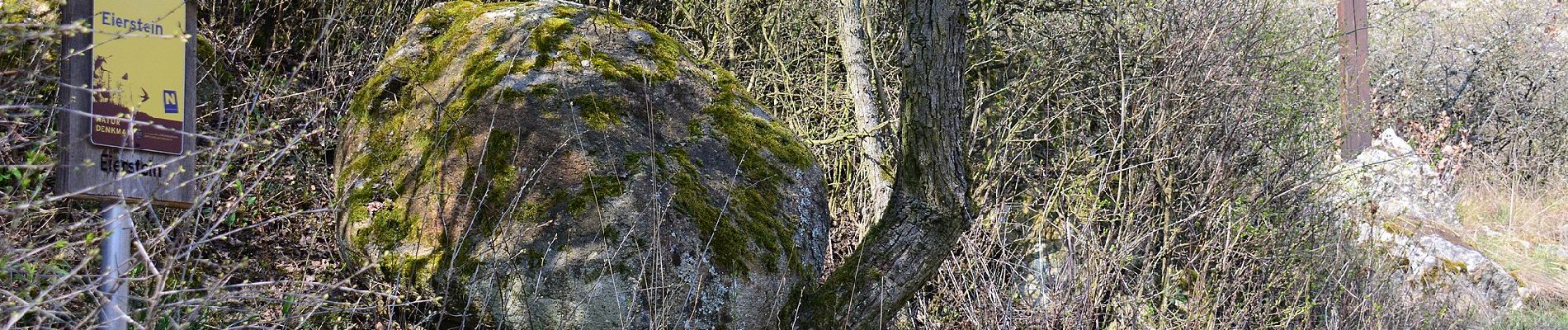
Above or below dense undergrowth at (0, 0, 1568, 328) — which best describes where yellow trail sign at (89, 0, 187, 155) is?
above

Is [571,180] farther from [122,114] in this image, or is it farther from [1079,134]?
[1079,134]

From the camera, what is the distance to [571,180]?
13.0 ft

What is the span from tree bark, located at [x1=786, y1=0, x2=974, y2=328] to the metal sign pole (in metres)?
1.98

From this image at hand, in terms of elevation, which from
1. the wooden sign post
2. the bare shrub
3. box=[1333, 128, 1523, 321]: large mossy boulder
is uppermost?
the wooden sign post

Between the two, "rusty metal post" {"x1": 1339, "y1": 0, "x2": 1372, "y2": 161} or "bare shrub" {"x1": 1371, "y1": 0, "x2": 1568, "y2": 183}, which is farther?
"bare shrub" {"x1": 1371, "y1": 0, "x2": 1568, "y2": 183}

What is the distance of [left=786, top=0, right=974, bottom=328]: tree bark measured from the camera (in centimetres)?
384

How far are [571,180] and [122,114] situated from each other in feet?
5.12

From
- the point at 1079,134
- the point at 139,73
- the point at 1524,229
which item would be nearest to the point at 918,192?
the point at 139,73

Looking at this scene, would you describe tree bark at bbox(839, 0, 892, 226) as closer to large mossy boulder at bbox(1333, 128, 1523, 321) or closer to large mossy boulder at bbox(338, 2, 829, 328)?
large mossy boulder at bbox(338, 2, 829, 328)

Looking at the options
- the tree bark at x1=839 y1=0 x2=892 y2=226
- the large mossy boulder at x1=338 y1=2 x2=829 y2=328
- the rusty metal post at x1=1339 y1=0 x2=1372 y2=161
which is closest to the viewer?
the large mossy boulder at x1=338 y1=2 x2=829 y2=328

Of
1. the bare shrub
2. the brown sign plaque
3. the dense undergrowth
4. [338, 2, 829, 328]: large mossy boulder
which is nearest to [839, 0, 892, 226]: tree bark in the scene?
the dense undergrowth

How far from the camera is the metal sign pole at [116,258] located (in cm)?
271

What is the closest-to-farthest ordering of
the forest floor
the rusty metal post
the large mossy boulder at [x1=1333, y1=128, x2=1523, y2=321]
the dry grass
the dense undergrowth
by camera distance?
the dense undergrowth, the large mossy boulder at [x1=1333, y1=128, x2=1523, y2=321], the rusty metal post, the forest floor, the dry grass

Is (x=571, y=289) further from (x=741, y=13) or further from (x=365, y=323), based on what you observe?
(x=741, y=13)
